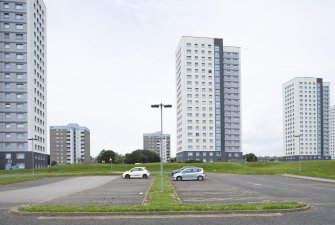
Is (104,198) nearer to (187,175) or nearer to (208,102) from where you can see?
(187,175)

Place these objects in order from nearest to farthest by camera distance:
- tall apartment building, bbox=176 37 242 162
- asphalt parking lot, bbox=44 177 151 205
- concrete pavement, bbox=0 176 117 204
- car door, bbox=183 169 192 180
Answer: asphalt parking lot, bbox=44 177 151 205
concrete pavement, bbox=0 176 117 204
car door, bbox=183 169 192 180
tall apartment building, bbox=176 37 242 162

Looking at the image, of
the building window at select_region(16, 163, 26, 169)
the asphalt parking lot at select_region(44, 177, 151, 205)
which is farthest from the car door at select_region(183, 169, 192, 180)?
the building window at select_region(16, 163, 26, 169)

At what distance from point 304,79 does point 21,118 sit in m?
128

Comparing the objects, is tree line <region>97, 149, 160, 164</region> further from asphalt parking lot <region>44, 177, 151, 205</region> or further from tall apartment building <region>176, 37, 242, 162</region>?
asphalt parking lot <region>44, 177, 151, 205</region>

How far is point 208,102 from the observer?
424 feet

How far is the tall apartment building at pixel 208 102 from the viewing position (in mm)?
126500

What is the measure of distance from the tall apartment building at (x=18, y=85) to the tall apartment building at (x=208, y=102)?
52.9 m

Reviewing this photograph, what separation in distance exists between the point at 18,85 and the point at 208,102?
217 feet

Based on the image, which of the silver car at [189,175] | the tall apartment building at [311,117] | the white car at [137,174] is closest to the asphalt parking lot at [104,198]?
the silver car at [189,175]

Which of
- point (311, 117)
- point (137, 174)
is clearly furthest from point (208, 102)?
point (137, 174)

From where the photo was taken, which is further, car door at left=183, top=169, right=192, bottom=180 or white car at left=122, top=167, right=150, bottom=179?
white car at left=122, top=167, right=150, bottom=179

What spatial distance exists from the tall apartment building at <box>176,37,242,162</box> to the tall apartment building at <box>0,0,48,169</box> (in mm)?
52881

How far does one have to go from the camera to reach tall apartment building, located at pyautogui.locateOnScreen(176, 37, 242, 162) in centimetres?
12650

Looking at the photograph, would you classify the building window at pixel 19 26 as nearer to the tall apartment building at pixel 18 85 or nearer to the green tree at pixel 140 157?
the tall apartment building at pixel 18 85
